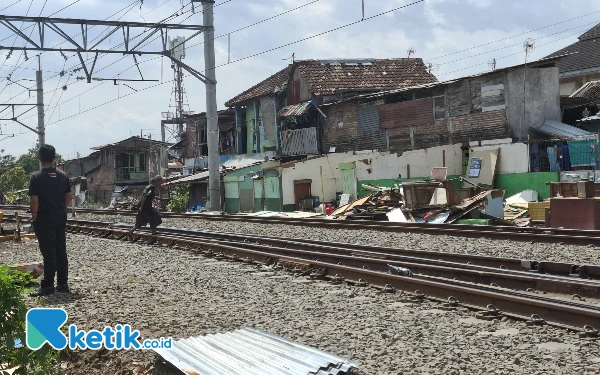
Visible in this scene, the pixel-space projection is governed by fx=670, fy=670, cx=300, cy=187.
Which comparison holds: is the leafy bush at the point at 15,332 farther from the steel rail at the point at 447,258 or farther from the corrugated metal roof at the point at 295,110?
the corrugated metal roof at the point at 295,110

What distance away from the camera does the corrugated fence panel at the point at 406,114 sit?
32.6 m

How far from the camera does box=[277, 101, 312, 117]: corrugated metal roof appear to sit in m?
38.8

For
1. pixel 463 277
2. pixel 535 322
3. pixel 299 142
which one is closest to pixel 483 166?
pixel 299 142

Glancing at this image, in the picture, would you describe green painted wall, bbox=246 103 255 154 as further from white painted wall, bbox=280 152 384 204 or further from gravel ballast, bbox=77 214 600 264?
gravel ballast, bbox=77 214 600 264

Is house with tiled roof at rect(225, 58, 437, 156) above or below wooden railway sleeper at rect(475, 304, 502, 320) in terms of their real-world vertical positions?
above

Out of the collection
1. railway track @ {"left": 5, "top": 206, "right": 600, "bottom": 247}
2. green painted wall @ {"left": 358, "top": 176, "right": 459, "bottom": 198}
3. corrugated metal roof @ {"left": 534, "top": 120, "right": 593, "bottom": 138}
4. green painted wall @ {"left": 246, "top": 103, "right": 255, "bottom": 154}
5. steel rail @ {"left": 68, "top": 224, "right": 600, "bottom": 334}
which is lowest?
steel rail @ {"left": 68, "top": 224, "right": 600, "bottom": 334}

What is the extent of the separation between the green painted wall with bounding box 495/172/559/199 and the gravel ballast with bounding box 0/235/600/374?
1621 centimetres

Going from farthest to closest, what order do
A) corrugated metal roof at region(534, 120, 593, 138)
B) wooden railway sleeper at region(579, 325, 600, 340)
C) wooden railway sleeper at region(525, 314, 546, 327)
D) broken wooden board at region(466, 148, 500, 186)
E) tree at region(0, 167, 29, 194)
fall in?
tree at region(0, 167, 29, 194)
broken wooden board at region(466, 148, 500, 186)
corrugated metal roof at region(534, 120, 593, 138)
wooden railway sleeper at region(525, 314, 546, 327)
wooden railway sleeper at region(579, 325, 600, 340)

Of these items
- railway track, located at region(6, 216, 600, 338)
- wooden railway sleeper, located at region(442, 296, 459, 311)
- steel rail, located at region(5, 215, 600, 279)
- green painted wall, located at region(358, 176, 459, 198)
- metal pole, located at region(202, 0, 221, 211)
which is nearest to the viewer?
railway track, located at region(6, 216, 600, 338)

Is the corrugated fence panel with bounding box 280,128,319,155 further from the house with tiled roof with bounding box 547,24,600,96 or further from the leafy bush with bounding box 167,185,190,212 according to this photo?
the house with tiled roof with bounding box 547,24,600,96

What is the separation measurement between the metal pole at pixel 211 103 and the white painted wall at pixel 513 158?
1206cm

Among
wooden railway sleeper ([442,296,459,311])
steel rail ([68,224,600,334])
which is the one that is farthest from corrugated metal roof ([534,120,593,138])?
wooden railway sleeper ([442,296,459,311])

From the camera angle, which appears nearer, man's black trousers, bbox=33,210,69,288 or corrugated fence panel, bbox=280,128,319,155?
man's black trousers, bbox=33,210,69,288

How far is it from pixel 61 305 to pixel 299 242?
685 centimetres
